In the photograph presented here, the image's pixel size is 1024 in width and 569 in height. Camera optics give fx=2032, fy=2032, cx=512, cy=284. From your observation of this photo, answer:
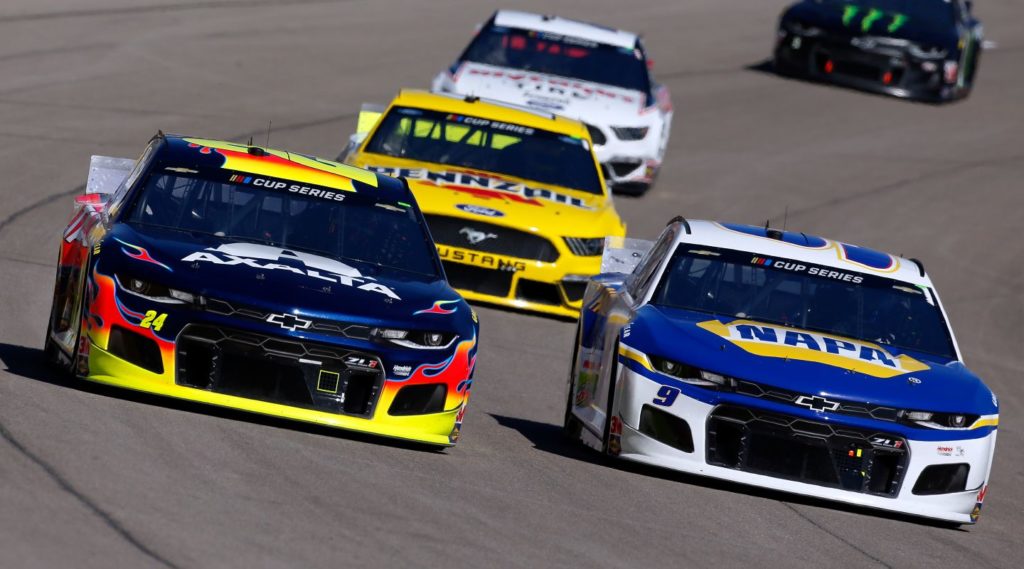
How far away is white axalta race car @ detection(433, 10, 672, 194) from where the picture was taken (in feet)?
64.0

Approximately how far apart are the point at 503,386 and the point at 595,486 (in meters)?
3.02

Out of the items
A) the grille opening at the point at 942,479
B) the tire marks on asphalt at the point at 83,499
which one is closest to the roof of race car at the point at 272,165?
the tire marks on asphalt at the point at 83,499

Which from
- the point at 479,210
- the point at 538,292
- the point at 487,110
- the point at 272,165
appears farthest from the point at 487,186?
the point at 272,165

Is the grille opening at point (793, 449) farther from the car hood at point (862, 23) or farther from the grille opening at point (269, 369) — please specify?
the car hood at point (862, 23)

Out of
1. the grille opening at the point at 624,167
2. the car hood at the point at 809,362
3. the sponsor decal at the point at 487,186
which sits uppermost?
the car hood at the point at 809,362

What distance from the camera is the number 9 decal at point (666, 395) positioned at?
9539 mm

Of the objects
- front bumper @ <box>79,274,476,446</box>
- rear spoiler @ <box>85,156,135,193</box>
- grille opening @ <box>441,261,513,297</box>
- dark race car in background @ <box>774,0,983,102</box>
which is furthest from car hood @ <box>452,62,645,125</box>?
front bumper @ <box>79,274,476,446</box>

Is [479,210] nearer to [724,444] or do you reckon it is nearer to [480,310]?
[480,310]

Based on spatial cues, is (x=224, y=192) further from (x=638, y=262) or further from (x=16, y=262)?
(x=16, y=262)

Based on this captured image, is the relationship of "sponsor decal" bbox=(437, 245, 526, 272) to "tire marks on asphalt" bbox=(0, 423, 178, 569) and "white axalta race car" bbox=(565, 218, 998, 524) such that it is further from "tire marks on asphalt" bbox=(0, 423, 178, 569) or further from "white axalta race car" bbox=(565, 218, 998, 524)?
"tire marks on asphalt" bbox=(0, 423, 178, 569)

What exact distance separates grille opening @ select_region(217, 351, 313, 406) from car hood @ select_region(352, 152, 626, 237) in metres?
5.69

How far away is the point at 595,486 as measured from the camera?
9383 millimetres

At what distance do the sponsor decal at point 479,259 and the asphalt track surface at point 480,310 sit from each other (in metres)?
0.37

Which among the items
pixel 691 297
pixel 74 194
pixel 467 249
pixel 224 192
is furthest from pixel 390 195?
pixel 74 194
